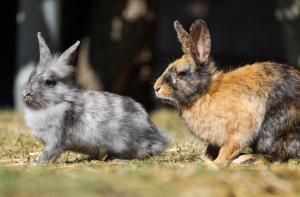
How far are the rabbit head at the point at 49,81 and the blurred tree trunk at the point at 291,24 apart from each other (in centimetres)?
535

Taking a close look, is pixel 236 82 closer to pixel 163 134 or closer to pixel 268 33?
pixel 163 134

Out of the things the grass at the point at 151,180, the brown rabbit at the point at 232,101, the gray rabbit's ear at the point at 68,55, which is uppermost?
the gray rabbit's ear at the point at 68,55

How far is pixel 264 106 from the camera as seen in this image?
6.62 metres

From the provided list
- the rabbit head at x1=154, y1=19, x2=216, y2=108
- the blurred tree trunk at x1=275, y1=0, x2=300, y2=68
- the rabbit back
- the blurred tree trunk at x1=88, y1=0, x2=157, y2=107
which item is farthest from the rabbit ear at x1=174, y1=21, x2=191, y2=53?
the blurred tree trunk at x1=88, y1=0, x2=157, y2=107

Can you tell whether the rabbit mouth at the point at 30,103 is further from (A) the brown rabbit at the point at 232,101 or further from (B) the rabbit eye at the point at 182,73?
(B) the rabbit eye at the point at 182,73

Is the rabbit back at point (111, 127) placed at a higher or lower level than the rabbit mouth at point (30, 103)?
lower

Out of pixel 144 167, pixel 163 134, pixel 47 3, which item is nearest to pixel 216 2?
pixel 47 3

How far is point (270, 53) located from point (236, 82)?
435 inches

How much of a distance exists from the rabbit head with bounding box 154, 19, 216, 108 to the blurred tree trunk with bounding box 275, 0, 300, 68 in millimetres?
5008

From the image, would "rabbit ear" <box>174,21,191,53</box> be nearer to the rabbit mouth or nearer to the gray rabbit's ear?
the gray rabbit's ear

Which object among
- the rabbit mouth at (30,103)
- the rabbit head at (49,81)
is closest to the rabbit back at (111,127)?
the rabbit head at (49,81)

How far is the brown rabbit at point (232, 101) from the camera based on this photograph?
6598 millimetres

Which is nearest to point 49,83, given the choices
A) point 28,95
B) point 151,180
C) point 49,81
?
point 49,81

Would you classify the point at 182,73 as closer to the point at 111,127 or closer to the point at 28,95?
the point at 111,127
